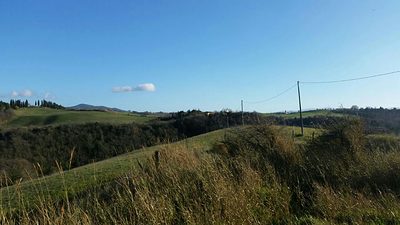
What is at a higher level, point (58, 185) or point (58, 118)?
point (58, 118)

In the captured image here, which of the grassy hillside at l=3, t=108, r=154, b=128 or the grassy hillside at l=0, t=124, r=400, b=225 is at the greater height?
the grassy hillside at l=3, t=108, r=154, b=128

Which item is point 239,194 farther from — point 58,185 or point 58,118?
point 58,118

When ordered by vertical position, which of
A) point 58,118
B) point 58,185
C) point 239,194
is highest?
point 58,118

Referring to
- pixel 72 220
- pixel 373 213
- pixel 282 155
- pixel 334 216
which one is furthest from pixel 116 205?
pixel 282 155

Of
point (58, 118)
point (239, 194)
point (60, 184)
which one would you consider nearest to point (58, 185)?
point (60, 184)

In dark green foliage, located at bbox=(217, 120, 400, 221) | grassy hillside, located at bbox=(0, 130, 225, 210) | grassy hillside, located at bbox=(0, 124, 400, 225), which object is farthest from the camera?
dark green foliage, located at bbox=(217, 120, 400, 221)

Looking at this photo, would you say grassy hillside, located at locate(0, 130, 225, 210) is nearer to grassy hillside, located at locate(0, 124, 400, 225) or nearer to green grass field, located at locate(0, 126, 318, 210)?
green grass field, located at locate(0, 126, 318, 210)

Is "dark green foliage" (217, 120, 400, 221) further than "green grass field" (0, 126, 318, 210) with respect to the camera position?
Yes

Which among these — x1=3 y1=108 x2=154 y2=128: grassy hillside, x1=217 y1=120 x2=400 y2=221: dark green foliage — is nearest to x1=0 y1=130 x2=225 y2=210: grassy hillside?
x1=217 y1=120 x2=400 y2=221: dark green foliage

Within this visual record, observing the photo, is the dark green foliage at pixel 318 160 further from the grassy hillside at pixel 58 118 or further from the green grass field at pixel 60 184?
the grassy hillside at pixel 58 118

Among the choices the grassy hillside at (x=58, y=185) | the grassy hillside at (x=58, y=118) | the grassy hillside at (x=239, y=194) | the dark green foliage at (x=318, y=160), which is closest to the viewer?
the grassy hillside at (x=239, y=194)

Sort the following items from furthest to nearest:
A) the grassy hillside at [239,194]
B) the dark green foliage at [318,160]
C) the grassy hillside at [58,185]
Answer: the dark green foliage at [318,160]
the grassy hillside at [58,185]
the grassy hillside at [239,194]

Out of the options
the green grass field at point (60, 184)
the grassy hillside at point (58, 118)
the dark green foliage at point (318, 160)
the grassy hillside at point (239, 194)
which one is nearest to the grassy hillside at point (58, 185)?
the green grass field at point (60, 184)

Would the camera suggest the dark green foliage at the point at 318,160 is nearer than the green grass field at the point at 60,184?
No
